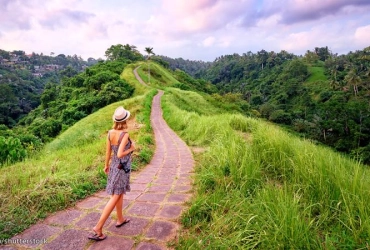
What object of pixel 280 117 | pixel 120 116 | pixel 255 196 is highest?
pixel 120 116

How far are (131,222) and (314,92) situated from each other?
224 ft

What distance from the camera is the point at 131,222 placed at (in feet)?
11.2

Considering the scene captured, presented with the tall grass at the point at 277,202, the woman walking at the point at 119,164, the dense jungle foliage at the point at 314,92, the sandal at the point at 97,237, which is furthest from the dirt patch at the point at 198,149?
the dense jungle foliage at the point at 314,92

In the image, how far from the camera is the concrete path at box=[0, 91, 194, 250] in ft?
9.69

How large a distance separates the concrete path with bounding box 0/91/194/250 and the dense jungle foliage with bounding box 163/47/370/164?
586 inches

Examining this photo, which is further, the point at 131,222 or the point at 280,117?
the point at 280,117

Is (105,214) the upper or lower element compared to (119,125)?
lower

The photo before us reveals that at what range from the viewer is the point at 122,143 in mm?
3291

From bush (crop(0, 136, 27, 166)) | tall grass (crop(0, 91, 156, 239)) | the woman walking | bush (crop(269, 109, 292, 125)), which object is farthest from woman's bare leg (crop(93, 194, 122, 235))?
bush (crop(269, 109, 292, 125))

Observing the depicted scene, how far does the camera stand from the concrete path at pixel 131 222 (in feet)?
9.69

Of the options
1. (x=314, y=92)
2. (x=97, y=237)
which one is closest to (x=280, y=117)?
(x=314, y=92)

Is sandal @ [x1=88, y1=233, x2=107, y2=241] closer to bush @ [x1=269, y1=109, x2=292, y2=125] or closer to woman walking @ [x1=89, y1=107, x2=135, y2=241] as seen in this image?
woman walking @ [x1=89, y1=107, x2=135, y2=241]

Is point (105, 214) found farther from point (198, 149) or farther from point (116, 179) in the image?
point (198, 149)

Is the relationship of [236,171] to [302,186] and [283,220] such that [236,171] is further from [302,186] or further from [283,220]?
[283,220]
